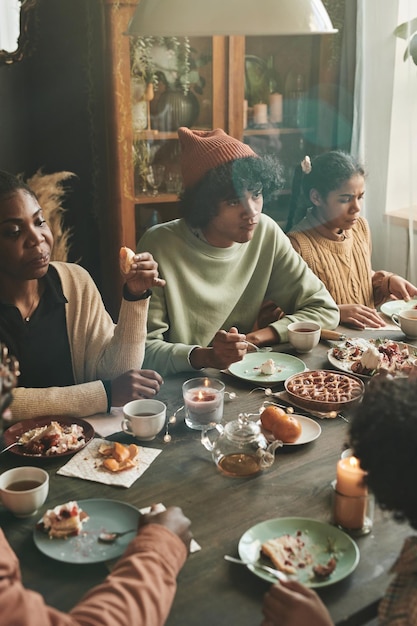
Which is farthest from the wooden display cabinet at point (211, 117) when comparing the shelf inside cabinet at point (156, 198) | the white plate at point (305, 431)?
the white plate at point (305, 431)

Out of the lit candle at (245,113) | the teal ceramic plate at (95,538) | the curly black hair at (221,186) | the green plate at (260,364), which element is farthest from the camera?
the lit candle at (245,113)

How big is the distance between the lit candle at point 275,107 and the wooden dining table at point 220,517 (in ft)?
8.21

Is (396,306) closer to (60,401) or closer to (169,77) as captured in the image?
(60,401)

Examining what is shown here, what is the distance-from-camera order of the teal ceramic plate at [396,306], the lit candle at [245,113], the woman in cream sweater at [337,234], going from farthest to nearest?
1. the lit candle at [245,113]
2. the woman in cream sweater at [337,234]
3. the teal ceramic plate at [396,306]

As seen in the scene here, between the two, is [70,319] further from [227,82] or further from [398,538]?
[227,82]

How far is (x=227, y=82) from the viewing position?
359 cm

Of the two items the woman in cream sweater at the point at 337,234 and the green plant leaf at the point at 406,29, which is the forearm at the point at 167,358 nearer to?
the woman in cream sweater at the point at 337,234

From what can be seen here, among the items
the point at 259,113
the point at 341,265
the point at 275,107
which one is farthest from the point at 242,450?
the point at 275,107

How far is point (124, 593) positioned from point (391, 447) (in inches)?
18.4

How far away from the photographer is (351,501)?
4.12 feet

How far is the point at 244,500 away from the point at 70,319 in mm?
844

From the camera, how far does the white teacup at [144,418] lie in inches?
61.4

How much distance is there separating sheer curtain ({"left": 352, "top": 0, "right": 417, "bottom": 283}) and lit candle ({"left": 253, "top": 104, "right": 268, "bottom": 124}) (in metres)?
0.49

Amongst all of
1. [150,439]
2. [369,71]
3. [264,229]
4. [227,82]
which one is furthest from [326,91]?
[150,439]
